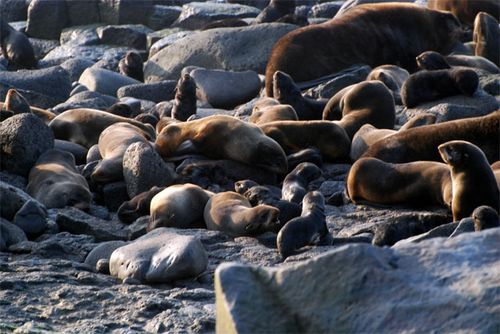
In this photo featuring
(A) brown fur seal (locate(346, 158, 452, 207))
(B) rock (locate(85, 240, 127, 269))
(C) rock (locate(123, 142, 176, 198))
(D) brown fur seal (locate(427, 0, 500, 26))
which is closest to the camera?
(B) rock (locate(85, 240, 127, 269))

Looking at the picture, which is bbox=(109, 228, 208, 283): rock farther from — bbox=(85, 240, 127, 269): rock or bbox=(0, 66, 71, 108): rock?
bbox=(0, 66, 71, 108): rock

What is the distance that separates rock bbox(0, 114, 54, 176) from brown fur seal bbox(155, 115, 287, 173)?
990mm

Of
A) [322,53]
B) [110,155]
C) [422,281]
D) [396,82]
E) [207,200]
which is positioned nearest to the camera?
[422,281]

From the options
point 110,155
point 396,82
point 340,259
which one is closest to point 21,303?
point 340,259

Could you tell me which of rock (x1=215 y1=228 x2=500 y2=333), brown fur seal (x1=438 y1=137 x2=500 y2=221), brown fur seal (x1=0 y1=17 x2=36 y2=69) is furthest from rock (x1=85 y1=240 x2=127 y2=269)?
brown fur seal (x1=0 y1=17 x2=36 y2=69)

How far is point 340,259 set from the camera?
102 inches

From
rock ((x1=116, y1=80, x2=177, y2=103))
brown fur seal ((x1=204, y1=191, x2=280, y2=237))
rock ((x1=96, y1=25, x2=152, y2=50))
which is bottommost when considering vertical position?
rock ((x1=96, y1=25, x2=152, y2=50))

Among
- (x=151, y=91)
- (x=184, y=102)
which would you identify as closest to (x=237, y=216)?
(x=184, y=102)

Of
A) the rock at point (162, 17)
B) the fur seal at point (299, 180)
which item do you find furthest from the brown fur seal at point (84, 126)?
the rock at point (162, 17)

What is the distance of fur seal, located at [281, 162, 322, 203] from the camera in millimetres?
7352

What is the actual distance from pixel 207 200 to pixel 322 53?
21.0 ft

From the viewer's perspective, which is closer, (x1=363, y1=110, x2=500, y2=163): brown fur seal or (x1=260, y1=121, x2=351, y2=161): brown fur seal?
(x1=363, y1=110, x2=500, y2=163): brown fur seal

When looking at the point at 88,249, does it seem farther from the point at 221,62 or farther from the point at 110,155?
the point at 221,62

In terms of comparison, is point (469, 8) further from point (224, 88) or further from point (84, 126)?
point (84, 126)
